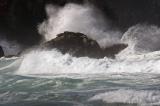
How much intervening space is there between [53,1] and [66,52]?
11301 millimetres

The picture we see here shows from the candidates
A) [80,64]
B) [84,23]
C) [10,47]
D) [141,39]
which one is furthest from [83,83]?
[10,47]

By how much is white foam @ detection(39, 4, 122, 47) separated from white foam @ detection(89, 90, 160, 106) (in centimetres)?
1338

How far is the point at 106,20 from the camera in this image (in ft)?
92.3

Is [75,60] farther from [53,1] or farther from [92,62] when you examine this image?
[53,1]

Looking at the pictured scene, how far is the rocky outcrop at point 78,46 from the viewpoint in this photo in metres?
20.3

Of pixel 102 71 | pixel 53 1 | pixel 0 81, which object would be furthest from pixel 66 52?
pixel 53 1

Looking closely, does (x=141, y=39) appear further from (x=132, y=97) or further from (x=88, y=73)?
(x=132, y=97)

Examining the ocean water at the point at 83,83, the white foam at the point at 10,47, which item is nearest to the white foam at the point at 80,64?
the ocean water at the point at 83,83

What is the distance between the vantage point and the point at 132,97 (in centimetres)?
1029

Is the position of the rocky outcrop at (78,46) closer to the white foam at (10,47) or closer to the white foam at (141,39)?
the white foam at (141,39)

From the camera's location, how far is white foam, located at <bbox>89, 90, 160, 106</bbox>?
9.81m

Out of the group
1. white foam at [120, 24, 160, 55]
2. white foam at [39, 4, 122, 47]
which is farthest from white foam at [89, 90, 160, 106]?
white foam at [39, 4, 122, 47]

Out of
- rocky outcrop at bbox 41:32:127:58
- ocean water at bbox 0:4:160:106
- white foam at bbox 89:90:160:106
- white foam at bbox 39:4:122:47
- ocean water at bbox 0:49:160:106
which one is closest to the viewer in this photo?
white foam at bbox 89:90:160:106

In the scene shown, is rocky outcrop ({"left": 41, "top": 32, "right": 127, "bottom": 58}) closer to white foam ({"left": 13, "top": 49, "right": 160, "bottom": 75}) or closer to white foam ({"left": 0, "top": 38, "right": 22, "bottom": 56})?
white foam ({"left": 13, "top": 49, "right": 160, "bottom": 75})
